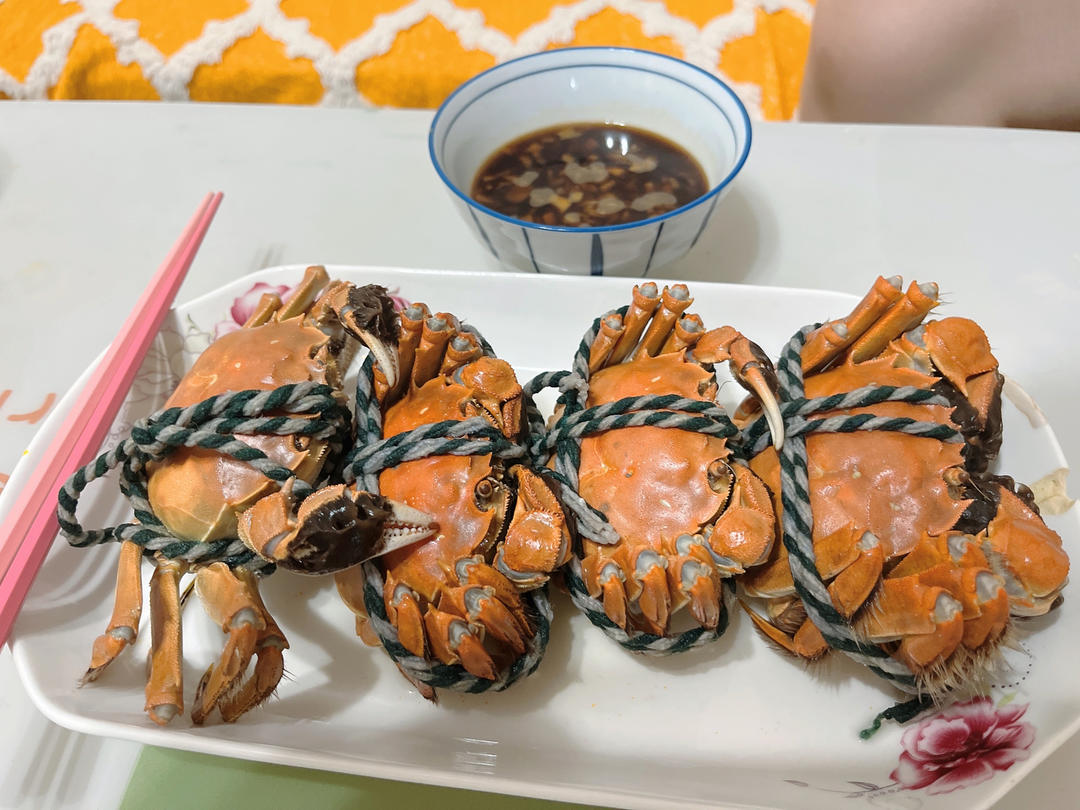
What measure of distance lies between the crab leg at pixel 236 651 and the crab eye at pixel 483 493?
313 millimetres

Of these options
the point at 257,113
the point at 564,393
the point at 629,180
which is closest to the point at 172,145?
the point at 257,113

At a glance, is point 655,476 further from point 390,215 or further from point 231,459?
point 390,215

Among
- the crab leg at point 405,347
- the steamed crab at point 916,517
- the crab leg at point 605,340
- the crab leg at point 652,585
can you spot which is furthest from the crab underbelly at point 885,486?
the crab leg at point 405,347

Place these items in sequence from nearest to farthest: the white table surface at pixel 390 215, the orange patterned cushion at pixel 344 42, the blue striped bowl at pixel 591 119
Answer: the blue striped bowl at pixel 591 119 → the white table surface at pixel 390 215 → the orange patterned cushion at pixel 344 42

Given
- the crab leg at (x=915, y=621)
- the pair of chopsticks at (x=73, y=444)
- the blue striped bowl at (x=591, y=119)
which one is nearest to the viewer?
the crab leg at (x=915, y=621)

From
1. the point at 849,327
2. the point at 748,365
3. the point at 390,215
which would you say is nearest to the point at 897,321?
the point at 849,327

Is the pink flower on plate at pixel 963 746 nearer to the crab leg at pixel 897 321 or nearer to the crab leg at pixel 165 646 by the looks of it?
the crab leg at pixel 897 321

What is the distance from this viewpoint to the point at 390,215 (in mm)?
1679

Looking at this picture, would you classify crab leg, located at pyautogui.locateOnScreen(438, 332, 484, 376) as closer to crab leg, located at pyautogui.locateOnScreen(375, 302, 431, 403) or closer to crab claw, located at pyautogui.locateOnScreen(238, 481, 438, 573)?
crab leg, located at pyautogui.locateOnScreen(375, 302, 431, 403)

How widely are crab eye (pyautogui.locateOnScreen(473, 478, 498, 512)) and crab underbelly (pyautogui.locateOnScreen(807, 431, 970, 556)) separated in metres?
0.41

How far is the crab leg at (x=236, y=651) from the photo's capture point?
2.66ft

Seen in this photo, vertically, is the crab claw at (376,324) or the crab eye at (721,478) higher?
the crab claw at (376,324)

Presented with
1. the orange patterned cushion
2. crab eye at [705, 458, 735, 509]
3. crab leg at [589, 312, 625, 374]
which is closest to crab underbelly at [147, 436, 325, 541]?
crab leg at [589, 312, 625, 374]

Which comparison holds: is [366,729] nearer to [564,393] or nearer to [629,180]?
[564,393]
